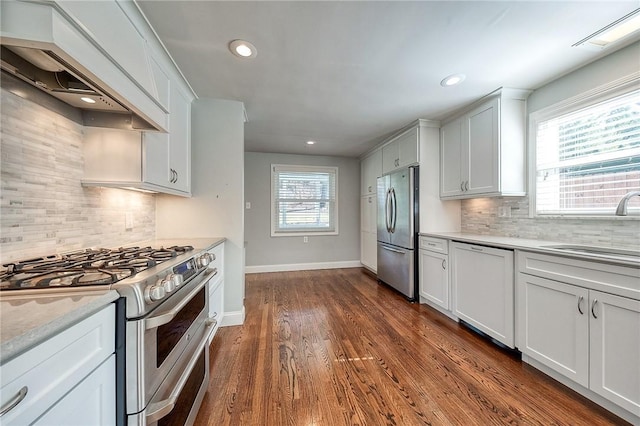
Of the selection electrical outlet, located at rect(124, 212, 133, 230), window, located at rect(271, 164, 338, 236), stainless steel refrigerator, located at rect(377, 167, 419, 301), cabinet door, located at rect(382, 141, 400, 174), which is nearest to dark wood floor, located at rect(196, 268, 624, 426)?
stainless steel refrigerator, located at rect(377, 167, 419, 301)

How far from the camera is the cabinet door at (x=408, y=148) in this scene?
3084mm

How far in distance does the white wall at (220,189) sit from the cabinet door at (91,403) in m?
1.67

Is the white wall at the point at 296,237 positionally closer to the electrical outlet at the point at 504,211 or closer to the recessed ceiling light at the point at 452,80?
the electrical outlet at the point at 504,211

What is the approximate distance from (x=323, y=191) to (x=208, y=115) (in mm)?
2744

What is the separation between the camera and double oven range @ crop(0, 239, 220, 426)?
829 millimetres

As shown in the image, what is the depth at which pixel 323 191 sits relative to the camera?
485 cm

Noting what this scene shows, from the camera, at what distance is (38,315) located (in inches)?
24.2

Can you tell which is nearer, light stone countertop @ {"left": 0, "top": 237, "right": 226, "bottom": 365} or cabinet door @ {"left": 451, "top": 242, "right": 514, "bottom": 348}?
light stone countertop @ {"left": 0, "top": 237, "right": 226, "bottom": 365}

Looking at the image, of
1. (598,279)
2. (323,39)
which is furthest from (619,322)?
(323,39)

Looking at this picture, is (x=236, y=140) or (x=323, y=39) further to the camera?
(x=236, y=140)

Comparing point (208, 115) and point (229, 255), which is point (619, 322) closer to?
point (229, 255)

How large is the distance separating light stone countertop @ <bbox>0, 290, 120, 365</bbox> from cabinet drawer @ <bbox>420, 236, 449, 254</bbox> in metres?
2.71

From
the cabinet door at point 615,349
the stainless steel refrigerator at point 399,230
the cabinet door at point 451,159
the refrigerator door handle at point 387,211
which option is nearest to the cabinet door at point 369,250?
the stainless steel refrigerator at point 399,230

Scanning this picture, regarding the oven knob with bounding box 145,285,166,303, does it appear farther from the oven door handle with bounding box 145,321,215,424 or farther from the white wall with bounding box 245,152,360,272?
the white wall with bounding box 245,152,360,272
